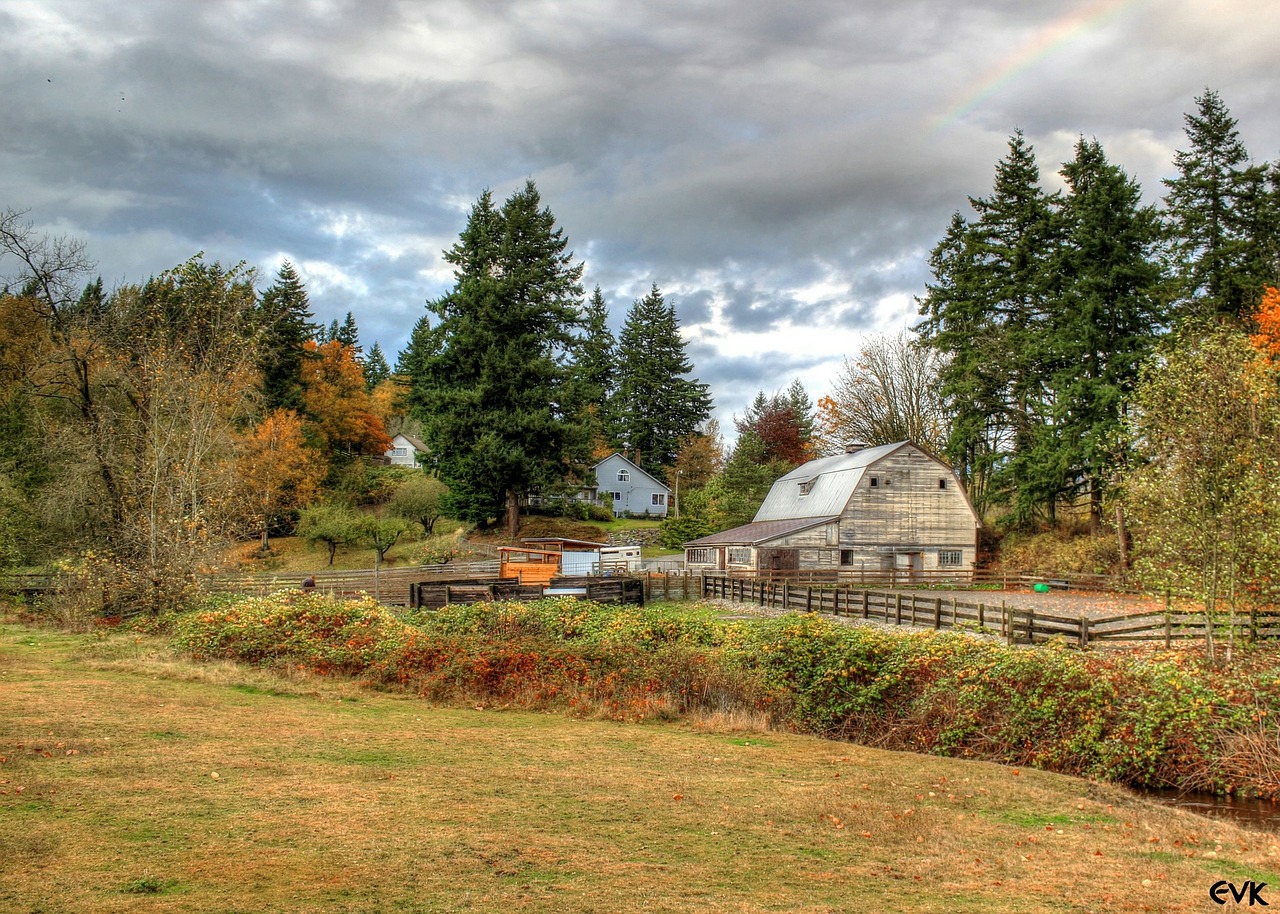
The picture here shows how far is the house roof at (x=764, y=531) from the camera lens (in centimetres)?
4525

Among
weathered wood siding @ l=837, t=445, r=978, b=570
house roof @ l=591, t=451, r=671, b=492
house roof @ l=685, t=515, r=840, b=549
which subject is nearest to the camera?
house roof @ l=685, t=515, r=840, b=549

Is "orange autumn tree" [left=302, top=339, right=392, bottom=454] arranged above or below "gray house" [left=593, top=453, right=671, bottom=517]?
above

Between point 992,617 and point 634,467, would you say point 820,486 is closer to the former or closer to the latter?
point 992,617

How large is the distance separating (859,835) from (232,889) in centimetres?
603

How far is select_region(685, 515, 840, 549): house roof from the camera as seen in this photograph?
45250mm

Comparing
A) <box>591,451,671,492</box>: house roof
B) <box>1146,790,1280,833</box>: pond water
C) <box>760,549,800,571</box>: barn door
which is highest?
<box>591,451,671,492</box>: house roof

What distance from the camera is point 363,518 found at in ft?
168

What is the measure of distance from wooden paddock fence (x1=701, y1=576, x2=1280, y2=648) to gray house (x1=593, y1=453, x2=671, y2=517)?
111 feet

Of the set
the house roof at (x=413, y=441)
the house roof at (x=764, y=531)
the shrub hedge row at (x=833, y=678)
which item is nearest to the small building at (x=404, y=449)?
the house roof at (x=413, y=441)

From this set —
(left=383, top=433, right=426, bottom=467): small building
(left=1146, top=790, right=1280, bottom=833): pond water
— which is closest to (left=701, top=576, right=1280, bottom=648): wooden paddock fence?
(left=1146, top=790, right=1280, bottom=833): pond water

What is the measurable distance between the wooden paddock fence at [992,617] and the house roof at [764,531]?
671 cm

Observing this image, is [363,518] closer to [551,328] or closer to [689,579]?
[551,328]

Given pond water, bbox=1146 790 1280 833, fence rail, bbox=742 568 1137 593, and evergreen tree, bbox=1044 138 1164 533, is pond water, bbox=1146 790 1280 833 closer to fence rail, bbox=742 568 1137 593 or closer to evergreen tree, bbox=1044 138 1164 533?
fence rail, bbox=742 568 1137 593

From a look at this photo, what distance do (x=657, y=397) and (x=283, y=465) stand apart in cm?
3880
